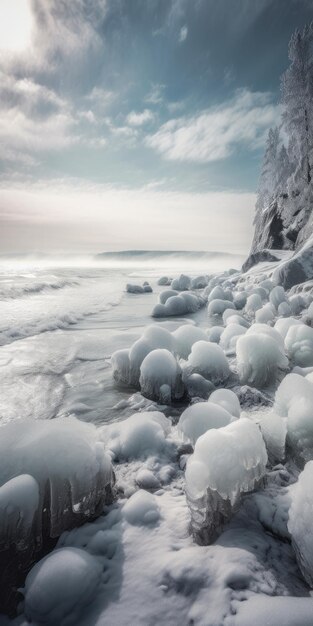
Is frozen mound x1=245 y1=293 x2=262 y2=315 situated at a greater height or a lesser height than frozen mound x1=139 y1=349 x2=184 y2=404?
greater

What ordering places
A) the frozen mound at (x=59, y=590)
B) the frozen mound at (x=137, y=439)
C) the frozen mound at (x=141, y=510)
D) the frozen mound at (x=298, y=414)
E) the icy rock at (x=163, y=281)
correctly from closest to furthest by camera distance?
the frozen mound at (x=59, y=590), the frozen mound at (x=141, y=510), the frozen mound at (x=298, y=414), the frozen mound at (x=137, y=439), the icy rock at (x=163, y=281)

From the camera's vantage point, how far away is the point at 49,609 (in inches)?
43.8

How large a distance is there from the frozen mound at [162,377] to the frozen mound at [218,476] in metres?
1.58

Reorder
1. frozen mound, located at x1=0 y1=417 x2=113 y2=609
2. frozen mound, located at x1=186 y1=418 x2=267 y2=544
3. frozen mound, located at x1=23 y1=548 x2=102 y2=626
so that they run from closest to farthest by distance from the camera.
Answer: frozen mound, located at x1=23 y1=548 x2=102 y2=626 < frozen mound, located at x1=0 y1=417 x2=113 y2=609 < frozen mound, located at x1=186 y1=418 x2=267 y2=544

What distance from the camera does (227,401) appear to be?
2.43m

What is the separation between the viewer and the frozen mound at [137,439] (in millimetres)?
2162

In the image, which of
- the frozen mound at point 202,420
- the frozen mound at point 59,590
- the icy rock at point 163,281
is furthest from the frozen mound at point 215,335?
the icy rock at point 163,281

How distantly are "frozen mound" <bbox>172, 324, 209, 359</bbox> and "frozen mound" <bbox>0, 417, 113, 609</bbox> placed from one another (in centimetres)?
219

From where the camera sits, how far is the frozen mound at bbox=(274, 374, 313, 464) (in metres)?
1.85

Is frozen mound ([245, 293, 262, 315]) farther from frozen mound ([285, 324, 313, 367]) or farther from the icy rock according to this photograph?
the icy rock

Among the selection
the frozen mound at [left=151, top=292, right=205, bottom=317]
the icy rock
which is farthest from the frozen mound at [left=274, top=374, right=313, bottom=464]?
the icy rock

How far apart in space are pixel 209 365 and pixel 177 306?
558 cm

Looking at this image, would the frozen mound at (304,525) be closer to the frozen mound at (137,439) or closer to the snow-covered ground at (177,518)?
the snow-covered ground at (177,518)

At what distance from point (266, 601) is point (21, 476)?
1029 mm
